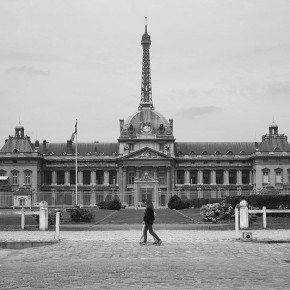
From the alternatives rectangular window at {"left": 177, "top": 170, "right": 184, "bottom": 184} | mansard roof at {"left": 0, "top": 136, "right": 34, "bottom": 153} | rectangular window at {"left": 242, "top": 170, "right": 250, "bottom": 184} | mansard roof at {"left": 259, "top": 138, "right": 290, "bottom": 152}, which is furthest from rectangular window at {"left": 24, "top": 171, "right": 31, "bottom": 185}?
mansard roof at {"left": 259, "top": 138, "right": 290, "bottom": 152}

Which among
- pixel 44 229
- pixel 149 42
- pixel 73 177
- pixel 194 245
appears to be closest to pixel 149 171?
pixel 73 177

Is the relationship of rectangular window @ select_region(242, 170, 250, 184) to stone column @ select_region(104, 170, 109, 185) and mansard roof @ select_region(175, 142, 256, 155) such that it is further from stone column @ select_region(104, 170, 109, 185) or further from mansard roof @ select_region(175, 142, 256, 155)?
stone column @ select_region(104, 170, 109, 185)

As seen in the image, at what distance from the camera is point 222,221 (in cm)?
4266

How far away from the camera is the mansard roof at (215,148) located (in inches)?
4988

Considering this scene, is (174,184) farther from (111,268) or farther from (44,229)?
(111,268)

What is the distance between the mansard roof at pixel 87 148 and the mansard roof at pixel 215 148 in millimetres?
11674

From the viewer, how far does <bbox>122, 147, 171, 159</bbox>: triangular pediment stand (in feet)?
393

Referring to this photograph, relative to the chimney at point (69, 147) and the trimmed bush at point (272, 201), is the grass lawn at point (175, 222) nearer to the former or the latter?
the trimmed bush at point (272, 201)

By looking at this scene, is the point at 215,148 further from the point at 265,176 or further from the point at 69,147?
the point at 69,147

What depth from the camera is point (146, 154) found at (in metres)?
120

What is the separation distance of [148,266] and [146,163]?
339 feet

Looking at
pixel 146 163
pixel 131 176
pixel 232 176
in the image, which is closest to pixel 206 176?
pixel 232 176

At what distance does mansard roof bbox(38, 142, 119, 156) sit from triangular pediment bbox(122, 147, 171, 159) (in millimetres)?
6982

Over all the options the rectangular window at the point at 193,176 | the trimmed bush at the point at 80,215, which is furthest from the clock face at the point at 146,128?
the trimmed bush at the point at 80,215
